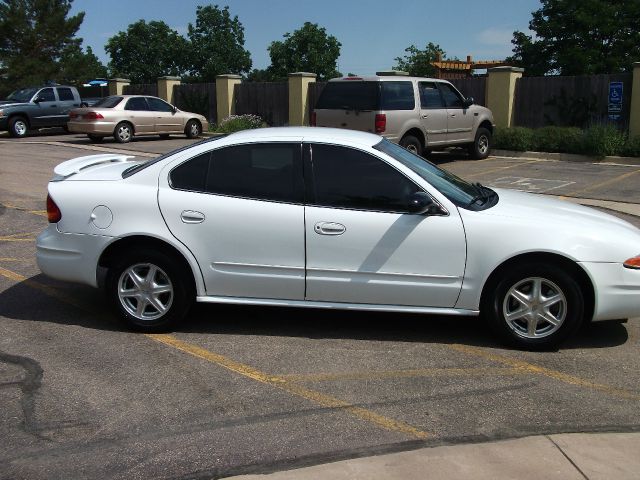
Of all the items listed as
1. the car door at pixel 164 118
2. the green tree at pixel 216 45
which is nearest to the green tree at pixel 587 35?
the car door at pixel 164 118

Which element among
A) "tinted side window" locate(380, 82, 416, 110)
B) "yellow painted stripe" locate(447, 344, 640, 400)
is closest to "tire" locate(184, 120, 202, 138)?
"tinted side window" locate(380, 82, 416, 110)

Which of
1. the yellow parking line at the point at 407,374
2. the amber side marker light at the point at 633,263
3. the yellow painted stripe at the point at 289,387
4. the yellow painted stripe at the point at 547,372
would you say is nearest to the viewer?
the yellow painted stripe at the point at 289,387

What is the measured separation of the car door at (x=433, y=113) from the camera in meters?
14.5

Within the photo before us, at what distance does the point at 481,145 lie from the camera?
1711 centimetres

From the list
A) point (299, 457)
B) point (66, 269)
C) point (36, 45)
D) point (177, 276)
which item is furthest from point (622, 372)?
point (36, 45)

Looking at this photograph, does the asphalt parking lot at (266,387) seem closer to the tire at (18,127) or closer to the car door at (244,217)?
the car door at (244,217)

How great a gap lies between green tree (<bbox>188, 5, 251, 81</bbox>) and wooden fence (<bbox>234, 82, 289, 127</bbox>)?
55.0 m

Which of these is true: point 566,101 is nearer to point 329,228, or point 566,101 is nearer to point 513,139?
point 513,139

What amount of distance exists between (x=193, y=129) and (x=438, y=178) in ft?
64.7

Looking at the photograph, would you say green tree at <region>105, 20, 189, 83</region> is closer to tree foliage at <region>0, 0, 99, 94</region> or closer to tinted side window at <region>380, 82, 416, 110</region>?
tree foliage at <region>0, 0, 99, 94</region>

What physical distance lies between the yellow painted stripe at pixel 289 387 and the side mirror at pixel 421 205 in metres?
1.53

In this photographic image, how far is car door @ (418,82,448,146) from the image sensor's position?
47.6 feet

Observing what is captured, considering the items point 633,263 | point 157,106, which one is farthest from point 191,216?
point 157,106

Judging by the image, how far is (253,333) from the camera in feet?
17.2
